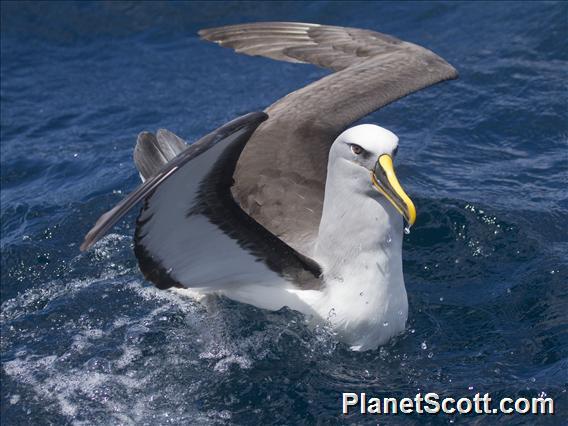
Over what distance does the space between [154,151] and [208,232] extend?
4.29ft

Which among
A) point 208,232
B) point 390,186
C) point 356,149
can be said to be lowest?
point 208,232

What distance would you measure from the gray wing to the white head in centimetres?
79

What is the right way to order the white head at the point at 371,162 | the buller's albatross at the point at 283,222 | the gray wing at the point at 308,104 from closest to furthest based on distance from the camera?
1. the buller's albatross at the point at 283,222
2. the white head at the point at 371,162
3. the gray wing at the point at 308,104

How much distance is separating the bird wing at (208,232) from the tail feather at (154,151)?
103mm

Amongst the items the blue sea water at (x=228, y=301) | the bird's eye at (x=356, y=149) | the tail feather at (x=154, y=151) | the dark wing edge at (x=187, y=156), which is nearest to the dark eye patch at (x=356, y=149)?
the bird's eye at (x=356, y=149)

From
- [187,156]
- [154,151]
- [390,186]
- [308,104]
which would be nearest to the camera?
[187,156]

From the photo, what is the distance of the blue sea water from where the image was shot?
685cm

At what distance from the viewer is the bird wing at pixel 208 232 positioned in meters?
5.98

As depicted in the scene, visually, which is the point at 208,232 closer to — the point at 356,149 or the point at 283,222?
the point at 283,222

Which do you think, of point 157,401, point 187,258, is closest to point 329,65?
point 187,258

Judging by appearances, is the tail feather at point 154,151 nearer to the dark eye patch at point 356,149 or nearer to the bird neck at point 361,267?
the bird neck at point 361,267

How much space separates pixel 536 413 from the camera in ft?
20.8

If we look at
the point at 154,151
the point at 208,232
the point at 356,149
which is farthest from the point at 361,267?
the point at 154,151

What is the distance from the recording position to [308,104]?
347 inches
